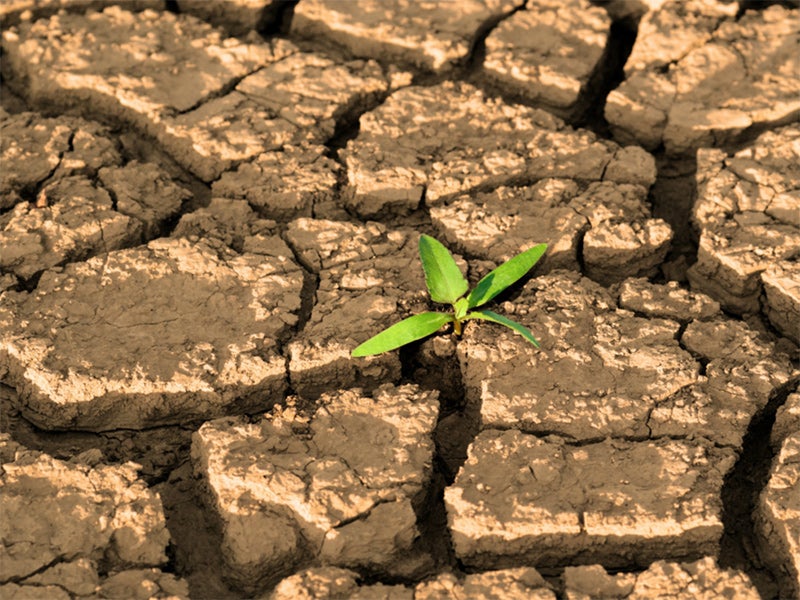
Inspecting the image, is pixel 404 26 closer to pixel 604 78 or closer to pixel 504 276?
pixel 604 78

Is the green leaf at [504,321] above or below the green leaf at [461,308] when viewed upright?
above

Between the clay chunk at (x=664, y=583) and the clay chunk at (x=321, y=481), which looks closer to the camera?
the clay chunk at (x=664, y=583)

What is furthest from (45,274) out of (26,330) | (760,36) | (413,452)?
(760,36)

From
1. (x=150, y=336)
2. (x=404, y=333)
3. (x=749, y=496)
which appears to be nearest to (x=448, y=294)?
(x=404, y=333)

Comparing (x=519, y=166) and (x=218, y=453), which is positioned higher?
(x=519, y=166)

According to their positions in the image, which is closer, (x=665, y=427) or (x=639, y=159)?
(x=665, y=427)

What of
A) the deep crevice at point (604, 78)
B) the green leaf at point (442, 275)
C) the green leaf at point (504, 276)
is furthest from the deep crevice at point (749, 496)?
the deep crevice at point (604, 78)

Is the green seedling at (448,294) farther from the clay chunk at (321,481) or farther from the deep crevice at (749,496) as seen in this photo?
the deep crevice at (749,496)

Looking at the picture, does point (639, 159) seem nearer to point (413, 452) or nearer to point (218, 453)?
point (413, 452)
